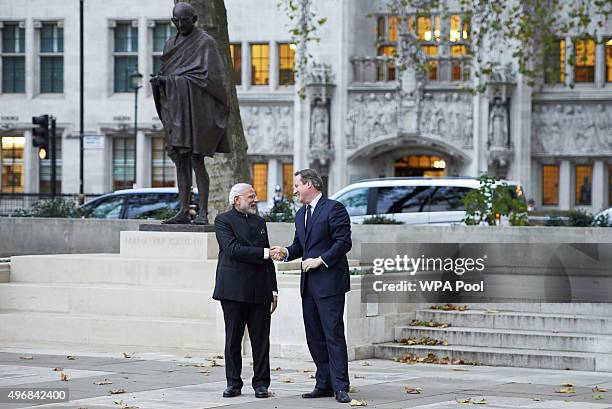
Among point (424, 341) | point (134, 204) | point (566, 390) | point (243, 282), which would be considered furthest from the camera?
point (134, 204)

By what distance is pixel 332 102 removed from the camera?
4731 cm

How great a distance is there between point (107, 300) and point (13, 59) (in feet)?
116

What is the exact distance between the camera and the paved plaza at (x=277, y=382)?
12734 millimetres

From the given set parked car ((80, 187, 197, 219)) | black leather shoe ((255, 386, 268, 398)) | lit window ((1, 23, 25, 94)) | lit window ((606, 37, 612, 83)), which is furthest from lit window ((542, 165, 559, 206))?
black leather shoe ((255, 386, 268, 398))

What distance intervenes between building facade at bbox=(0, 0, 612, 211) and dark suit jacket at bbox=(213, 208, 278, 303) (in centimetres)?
2999

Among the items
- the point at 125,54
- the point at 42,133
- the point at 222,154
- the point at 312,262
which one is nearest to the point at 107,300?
the point at 312,262

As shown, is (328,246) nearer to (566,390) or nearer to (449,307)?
(566,390)

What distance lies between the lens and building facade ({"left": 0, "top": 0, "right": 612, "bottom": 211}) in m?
45.9

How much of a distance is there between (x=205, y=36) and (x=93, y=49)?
33034 mm

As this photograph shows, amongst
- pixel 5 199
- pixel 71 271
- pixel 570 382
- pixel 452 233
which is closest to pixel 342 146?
pixel 5 199

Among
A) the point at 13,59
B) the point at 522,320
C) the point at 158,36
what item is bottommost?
the point at 522,320

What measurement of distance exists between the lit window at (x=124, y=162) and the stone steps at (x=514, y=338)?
1356 inches

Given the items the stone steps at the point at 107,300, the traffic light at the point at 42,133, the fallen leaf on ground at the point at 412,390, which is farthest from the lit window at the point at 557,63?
the fallen leaf on ground at the point at 412,390

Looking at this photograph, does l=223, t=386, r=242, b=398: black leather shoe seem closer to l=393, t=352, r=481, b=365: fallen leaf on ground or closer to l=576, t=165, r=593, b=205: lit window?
l=393, t=352, r=481, b=365: fallen leaf on ground
